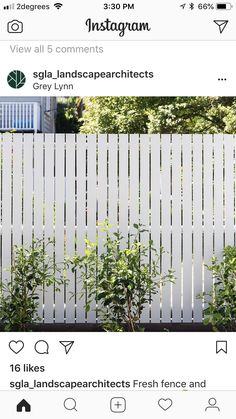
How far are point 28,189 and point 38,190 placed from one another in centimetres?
9

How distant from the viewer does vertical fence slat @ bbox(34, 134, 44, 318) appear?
7160 millimetres

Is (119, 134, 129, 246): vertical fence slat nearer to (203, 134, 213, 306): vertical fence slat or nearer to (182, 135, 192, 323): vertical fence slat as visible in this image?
(182, 135, 192, 323): vertical fence slat

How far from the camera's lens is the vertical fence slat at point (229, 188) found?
7219 millimetres

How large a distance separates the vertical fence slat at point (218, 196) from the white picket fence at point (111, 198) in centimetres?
1

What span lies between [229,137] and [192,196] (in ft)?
2.13

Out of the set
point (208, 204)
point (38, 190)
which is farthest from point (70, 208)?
point (208, 204)

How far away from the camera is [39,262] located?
700cm

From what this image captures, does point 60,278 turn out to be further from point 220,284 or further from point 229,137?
point 229,137
